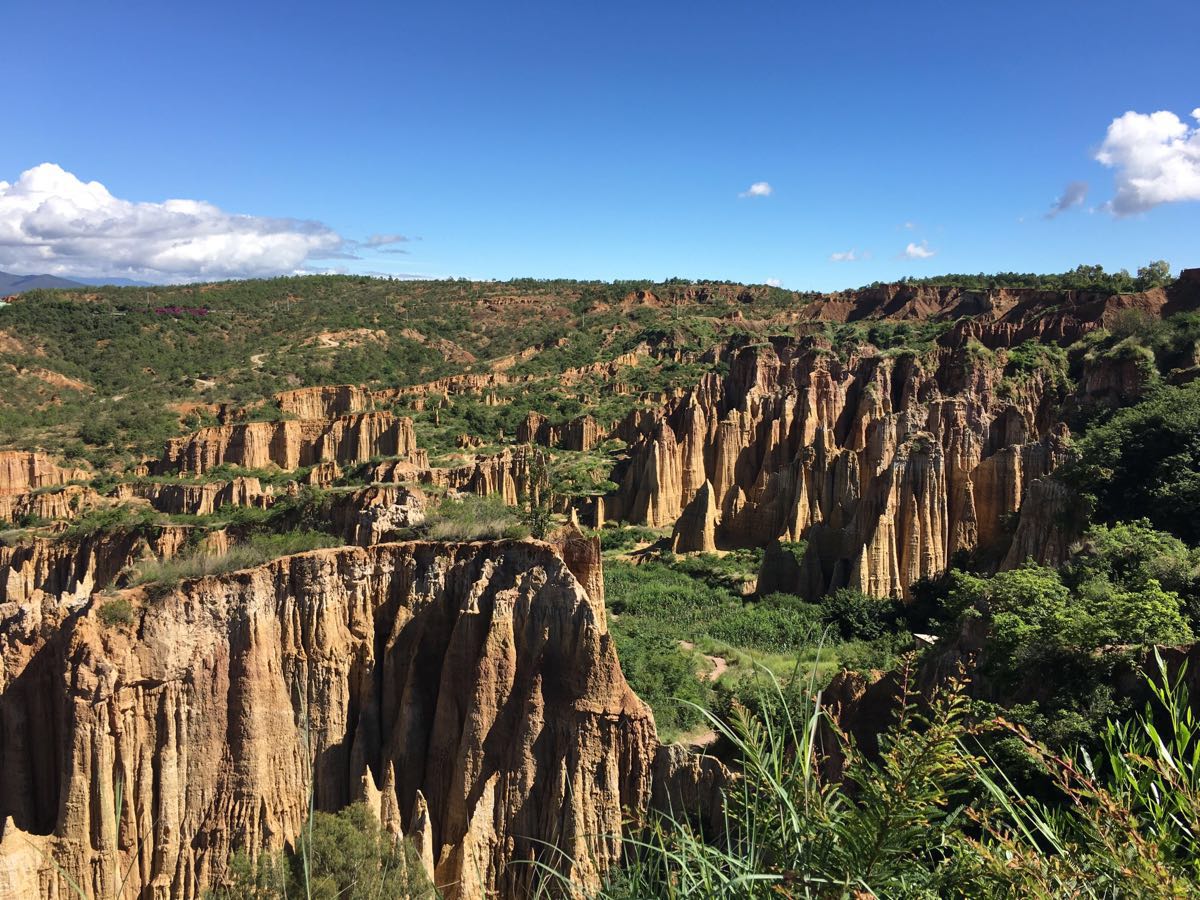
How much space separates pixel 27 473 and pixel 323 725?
39.9m

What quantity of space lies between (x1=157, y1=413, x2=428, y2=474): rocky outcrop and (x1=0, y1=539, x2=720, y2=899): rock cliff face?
102 feet

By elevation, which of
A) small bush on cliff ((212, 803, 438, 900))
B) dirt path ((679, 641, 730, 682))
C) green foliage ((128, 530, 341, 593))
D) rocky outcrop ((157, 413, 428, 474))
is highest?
green foliage ((128, 530, 341, 593))

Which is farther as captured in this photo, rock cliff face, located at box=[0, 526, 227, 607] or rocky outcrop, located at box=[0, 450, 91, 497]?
rocky outcrop, located at box=[0, 450, 91, 497]

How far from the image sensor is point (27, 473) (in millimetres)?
44125

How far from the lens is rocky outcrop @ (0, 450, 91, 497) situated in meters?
43.0

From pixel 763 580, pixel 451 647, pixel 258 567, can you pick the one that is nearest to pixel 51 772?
pixel 258 567

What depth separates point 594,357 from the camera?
82500mm

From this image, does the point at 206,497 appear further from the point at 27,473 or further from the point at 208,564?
the point at 208,564

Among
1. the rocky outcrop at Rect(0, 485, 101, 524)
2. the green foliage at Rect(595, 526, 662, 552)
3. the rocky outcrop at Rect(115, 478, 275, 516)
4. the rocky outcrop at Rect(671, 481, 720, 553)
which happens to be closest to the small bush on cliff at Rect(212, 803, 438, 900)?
the rocky outcrop at Rect(115, 478, 275, 516)

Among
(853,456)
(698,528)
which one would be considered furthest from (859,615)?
(698,528)

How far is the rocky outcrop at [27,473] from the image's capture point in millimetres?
43000

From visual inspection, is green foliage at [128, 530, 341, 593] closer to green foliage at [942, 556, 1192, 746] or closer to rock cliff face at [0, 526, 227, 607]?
green foliage at [942, 556, 1192, 746]

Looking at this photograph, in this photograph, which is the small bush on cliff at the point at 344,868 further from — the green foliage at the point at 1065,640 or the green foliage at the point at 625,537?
the green foliage at the point at 625,537

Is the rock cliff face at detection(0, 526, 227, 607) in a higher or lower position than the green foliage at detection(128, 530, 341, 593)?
lower
